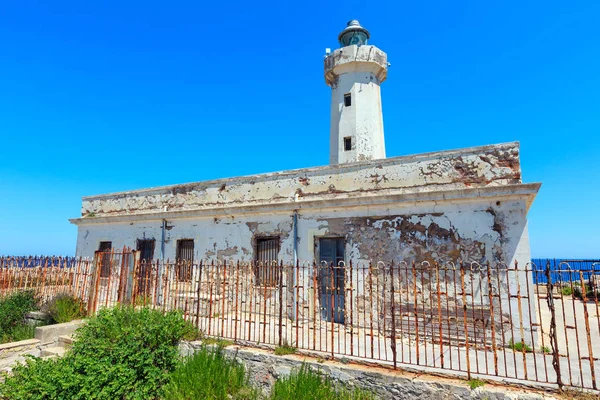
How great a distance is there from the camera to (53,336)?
7.92m

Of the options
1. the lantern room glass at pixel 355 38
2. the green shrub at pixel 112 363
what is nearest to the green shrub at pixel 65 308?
the green shrub at pixel 112 363

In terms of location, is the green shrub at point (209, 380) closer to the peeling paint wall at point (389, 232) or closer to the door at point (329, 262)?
the door at point (329, 262)

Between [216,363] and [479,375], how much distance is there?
3973 millimetres

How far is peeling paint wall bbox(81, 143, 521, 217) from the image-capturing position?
24.3 feet

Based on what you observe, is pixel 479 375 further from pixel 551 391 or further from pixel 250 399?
pixel 250 399

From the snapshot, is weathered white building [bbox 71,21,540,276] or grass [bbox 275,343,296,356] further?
weathered white building [bbox 71,21,540,276]

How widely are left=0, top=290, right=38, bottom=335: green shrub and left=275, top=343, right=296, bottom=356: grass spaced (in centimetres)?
758

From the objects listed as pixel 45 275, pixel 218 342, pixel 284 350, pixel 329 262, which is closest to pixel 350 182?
pixel 329 262

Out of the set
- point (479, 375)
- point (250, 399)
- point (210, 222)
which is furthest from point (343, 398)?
Result: point (210, 222)

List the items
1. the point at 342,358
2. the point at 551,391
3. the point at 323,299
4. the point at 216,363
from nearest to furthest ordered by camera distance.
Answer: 1. the point at 551,391
2. the point at 342,358
3. the point at 216,363
4. the point at 323,299

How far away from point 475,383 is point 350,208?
4677mm

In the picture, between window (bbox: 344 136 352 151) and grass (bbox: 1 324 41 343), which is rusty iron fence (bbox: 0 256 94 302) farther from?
window (bbox: 344 136 352 151)

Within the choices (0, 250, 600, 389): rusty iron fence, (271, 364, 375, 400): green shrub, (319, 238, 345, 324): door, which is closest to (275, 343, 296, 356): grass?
(0, 250, 600, 389): rusty iron fence

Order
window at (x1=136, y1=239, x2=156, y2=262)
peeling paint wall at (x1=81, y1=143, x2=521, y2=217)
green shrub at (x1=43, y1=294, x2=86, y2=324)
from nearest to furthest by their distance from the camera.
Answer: peeling paint wall at (x1=81, y1=143, x2=521, y2=217), green shrub at (x1=43, y1=294, x2=86, y2=324), window at (x1=136, y1=239, x2=156, y2=262)
